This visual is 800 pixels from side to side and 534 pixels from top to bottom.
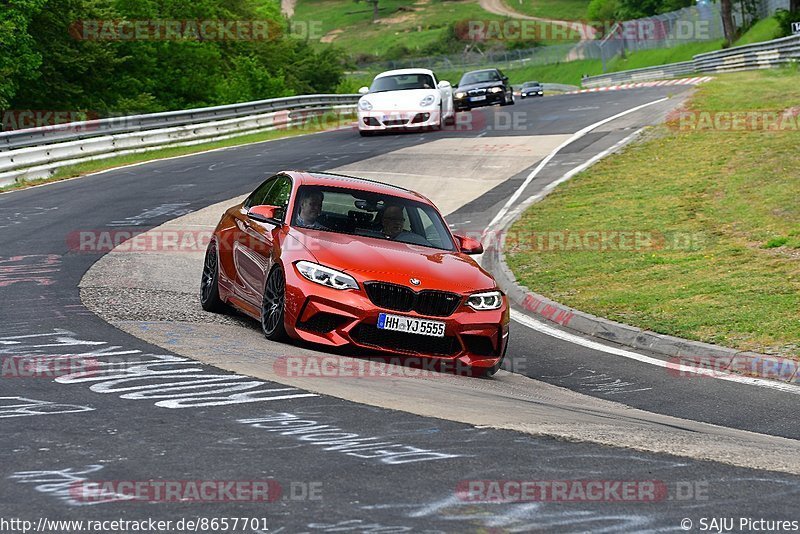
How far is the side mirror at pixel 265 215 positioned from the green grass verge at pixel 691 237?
393 centimetres

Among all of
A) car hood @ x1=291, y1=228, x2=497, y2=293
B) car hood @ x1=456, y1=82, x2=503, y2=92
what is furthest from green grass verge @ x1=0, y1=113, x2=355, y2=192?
car hood @ x1=291, y1=228, x2=497, y2=293

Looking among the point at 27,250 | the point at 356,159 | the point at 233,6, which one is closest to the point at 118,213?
the point at 27,250

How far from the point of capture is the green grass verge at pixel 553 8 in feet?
492

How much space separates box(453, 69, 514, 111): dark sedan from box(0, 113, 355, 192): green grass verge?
171 inches

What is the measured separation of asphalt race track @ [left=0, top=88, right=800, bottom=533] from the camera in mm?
5246

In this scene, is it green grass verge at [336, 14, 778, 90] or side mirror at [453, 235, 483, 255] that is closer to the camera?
side mirror at [453, 235, 483, 255]

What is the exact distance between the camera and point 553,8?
15600 cm

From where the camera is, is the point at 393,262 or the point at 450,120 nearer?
the point at 393,262

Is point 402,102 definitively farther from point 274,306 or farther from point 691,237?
point 274,306

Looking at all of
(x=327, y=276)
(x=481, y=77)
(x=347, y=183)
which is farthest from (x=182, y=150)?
(x=327, y=276)

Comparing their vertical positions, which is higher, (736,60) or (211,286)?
(736,60)

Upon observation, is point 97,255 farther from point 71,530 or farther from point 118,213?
point 71,530

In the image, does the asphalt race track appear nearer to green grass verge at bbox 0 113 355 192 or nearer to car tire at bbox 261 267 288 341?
car tire at bbox 261 267 288 341

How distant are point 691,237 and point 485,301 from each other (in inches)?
308
